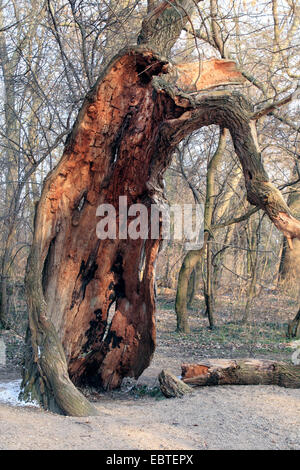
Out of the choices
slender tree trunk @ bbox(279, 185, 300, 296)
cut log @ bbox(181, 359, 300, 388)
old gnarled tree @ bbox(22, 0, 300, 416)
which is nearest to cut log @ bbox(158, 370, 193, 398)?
cut log @ bbox(181, 359, 300, 388)

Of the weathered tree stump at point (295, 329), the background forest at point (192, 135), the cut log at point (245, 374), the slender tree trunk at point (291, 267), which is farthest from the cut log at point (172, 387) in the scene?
the slender tree trunk at point (291, 267)

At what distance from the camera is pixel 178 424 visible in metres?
3.95

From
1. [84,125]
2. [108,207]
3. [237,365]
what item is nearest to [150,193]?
[108,207]

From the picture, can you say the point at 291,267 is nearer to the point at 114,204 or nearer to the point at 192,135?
the point at 192,135

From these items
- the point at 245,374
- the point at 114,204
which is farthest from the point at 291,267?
the point at 114,204

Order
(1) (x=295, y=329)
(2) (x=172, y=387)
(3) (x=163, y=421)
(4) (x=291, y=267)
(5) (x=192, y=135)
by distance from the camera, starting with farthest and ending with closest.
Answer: (4) (x=291, y=267)
(5) (x=192, y=135)
(1) (x=295, y=329)
(2) (x=172, y=387)
(3) (x=163, y=421)

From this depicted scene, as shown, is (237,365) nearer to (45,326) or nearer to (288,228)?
(288,228)

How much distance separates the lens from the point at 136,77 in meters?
5.02

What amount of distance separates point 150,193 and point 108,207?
0.61 m

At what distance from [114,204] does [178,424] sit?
8.58 ft

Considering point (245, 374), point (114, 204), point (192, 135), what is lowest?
point (245, 374)

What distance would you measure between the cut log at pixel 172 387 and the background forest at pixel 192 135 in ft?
9.96

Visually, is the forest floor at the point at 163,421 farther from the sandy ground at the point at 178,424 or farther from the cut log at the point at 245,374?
the cut log at the point at 245,374

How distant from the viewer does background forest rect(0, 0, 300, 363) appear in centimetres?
806
